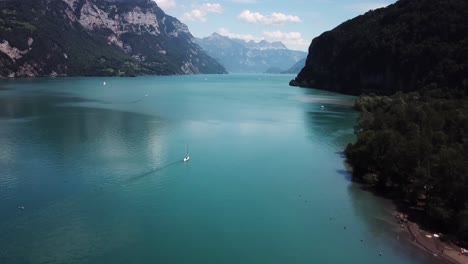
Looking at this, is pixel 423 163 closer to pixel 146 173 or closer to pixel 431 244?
pixel 431 244

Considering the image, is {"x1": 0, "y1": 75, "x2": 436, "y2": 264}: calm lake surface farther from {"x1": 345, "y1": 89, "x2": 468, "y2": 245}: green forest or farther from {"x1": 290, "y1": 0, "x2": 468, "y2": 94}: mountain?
{"x1": 290, "y1": 0, "x2": 468, "y2": 94}: mountain

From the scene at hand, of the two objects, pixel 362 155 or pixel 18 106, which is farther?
pixel 18 106

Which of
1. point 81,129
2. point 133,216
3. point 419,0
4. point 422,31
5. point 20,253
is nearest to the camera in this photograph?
point 20,253

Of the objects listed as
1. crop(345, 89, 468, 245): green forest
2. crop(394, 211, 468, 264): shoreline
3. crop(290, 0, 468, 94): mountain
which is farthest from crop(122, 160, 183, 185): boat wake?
crop(290, 0, 468, 94): mountain

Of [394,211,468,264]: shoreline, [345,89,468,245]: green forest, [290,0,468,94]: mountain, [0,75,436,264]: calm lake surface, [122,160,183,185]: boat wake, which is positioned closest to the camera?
[394,211,468,264]: shoreline

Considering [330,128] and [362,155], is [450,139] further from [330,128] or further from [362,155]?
[330,128]

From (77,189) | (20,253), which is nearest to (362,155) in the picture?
(77,189)

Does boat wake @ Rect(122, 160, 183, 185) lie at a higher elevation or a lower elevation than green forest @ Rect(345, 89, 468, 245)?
lower

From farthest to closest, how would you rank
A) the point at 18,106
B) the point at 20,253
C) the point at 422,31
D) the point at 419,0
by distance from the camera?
the point at 419,0
the point at 422,31
the point at 18,106
the point at 20,253
